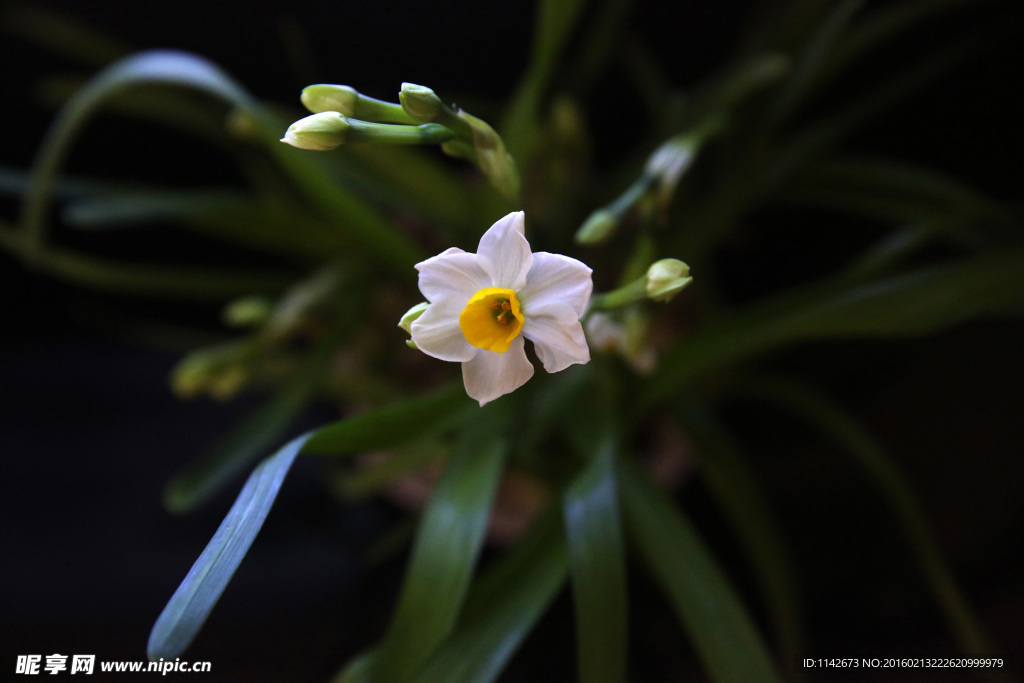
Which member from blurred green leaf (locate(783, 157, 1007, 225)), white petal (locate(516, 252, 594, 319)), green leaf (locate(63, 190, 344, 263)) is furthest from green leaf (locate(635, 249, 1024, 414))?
green leaf (locate(63, 190, 344, 263))

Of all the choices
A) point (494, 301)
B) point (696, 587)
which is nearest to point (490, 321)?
point (494, 301)

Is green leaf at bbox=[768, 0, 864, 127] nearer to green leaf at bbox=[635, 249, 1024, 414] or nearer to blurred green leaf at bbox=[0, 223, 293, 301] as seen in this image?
green leaf at bbox=[635, 249, 1024, 414]

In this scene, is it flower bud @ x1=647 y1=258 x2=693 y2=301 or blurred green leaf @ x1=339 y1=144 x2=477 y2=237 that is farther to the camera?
blurred green leaf @ x1=339 y1=144 x2=477 y2=237

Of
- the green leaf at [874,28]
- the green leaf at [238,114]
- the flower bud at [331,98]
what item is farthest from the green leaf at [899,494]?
the flower bud at [331,98]

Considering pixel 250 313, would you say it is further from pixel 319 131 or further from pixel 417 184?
pixel 319 131

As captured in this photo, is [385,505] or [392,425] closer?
[392,425]

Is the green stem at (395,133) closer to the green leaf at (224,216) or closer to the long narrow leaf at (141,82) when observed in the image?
the long narrow leaf at (141,82)

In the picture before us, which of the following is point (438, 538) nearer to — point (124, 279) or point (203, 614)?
point (203, 614)
